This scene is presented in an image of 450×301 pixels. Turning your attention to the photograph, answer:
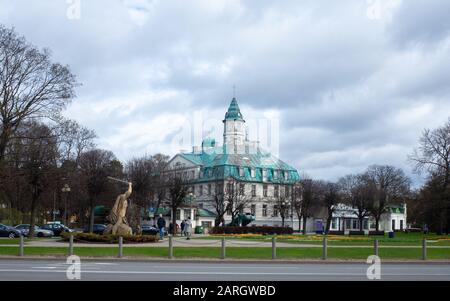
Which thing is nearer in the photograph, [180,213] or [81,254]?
[81,254]

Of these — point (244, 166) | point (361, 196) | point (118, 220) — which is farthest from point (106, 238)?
point (244, 166)

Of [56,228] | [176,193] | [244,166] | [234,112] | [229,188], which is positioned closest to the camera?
[56,228]

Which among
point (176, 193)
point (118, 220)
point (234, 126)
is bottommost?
point (118, 220)

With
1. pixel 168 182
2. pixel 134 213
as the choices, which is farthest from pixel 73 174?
pixel 168 182

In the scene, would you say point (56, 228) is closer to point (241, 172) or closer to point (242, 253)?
point (242, 253)

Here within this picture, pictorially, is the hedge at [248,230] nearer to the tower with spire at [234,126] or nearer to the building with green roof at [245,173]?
the building with green roof at [245,173]

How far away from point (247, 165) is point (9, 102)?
7056cm

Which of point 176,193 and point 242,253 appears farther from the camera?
point 176,193

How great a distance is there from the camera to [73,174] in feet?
192

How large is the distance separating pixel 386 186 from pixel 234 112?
120 ft

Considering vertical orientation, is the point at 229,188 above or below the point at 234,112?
below

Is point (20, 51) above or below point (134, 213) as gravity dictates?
above

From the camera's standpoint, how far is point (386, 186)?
10650 cm
